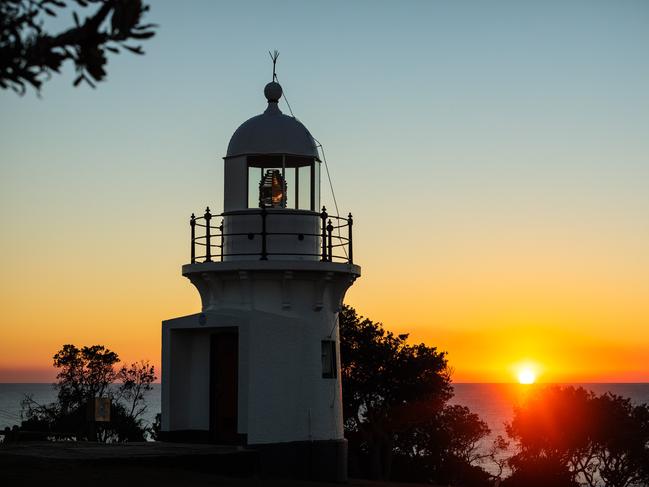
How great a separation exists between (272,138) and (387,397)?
74.4ft

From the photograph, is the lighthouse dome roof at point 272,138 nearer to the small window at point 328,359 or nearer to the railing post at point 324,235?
the railing post at point 324,235

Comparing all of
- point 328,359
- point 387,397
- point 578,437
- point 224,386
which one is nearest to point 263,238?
point 328,359

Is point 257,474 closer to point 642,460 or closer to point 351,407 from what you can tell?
point 351,407

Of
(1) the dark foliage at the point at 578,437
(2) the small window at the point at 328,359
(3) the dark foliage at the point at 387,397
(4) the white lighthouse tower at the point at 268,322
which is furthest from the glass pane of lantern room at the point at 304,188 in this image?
(1) the dark foliage at the point at 578,437

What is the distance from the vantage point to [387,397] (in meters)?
42.8

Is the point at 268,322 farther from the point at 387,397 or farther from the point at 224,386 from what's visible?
the point at 387,397

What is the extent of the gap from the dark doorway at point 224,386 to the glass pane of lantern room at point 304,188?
2.92 metres

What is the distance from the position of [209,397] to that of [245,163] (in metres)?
4.81

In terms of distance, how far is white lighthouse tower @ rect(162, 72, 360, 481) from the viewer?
2102 cm

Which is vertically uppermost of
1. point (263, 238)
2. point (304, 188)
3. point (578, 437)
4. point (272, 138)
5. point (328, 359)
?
point (272, 138)

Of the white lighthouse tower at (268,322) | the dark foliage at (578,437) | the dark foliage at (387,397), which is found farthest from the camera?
the dark foliage at (578,437)

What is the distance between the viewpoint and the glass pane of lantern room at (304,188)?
2202 centimetres

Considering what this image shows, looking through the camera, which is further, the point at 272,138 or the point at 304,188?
the point at 304,188

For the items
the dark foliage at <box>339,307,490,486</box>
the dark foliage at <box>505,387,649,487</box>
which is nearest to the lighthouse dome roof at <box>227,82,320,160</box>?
the dark foliage at <box>339,307,490,486</box>
